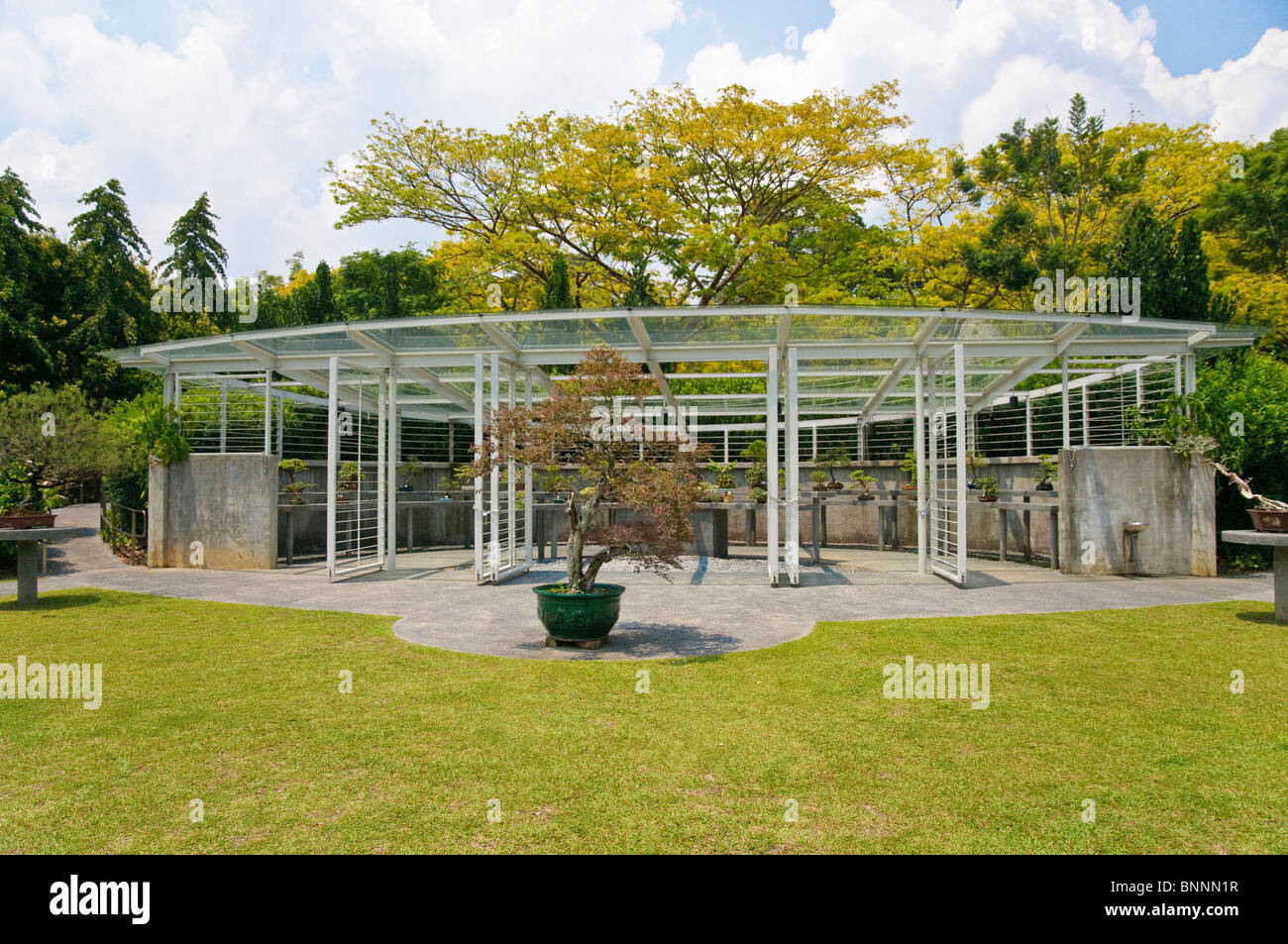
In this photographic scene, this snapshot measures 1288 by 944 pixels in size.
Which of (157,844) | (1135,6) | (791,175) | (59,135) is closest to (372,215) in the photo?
(59,135)

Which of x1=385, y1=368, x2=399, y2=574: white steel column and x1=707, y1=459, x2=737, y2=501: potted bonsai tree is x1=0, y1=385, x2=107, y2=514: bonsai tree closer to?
x1=385, y1=368, x2=399, y2=574: white steel column

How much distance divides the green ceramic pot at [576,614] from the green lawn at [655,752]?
52 cm

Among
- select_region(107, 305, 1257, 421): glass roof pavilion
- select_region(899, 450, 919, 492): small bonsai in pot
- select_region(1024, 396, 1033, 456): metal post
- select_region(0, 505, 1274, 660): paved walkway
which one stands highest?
Result: select_region(107, 305, 1257, 421): glass roof pavilion

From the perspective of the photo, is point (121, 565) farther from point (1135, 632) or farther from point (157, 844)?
point (1135, 632)

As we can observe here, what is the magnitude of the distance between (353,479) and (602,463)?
10206mm

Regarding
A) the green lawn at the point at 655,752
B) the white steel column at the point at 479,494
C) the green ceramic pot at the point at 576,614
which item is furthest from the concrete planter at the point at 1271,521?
the white steel column at the point at 479,494

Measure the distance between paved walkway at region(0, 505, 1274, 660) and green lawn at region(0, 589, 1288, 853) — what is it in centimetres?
77

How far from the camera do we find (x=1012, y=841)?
110 inches

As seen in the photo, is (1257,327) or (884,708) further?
(1257,327)

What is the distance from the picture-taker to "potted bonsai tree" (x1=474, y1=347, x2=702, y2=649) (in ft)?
20.3

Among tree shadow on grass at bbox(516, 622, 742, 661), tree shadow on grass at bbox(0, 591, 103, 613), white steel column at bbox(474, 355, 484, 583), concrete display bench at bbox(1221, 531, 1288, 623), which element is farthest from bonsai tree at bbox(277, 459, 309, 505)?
concrete display bench at bbox(1221, 531, 1288, 623)
